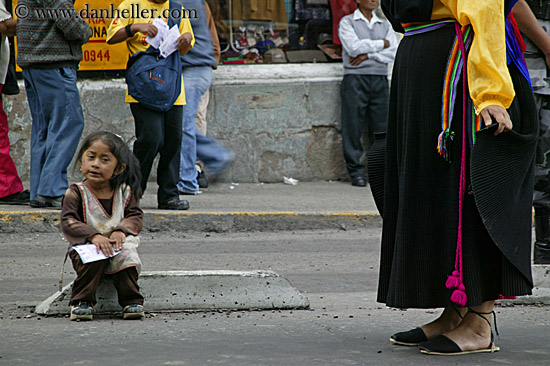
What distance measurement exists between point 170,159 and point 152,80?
737 mm

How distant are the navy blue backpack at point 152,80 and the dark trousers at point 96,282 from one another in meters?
3.00

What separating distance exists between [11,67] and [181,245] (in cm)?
244

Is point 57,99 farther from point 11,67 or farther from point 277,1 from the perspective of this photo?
point 277,1

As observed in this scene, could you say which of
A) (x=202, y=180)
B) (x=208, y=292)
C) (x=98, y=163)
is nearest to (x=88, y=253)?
(x=98, y=163)

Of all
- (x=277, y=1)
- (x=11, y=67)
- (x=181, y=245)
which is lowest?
(x=181, y=245)

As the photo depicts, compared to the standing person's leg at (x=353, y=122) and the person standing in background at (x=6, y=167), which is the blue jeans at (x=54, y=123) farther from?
the standing person's leg at (x=353, y=122)

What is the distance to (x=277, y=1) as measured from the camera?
32.8 ft

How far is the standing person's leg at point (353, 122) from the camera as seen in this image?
955 centimetres

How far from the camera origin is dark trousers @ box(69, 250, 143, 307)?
12.9 feet

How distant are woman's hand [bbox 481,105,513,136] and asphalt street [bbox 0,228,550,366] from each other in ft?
2.90

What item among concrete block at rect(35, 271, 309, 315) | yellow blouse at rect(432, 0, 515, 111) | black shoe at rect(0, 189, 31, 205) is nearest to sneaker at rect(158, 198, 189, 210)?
black shoe at rect(0, 189, 31, 205)

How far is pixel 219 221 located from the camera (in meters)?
7.14

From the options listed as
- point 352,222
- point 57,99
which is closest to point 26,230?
point 57,99

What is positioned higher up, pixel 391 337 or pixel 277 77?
pixel 277 77
